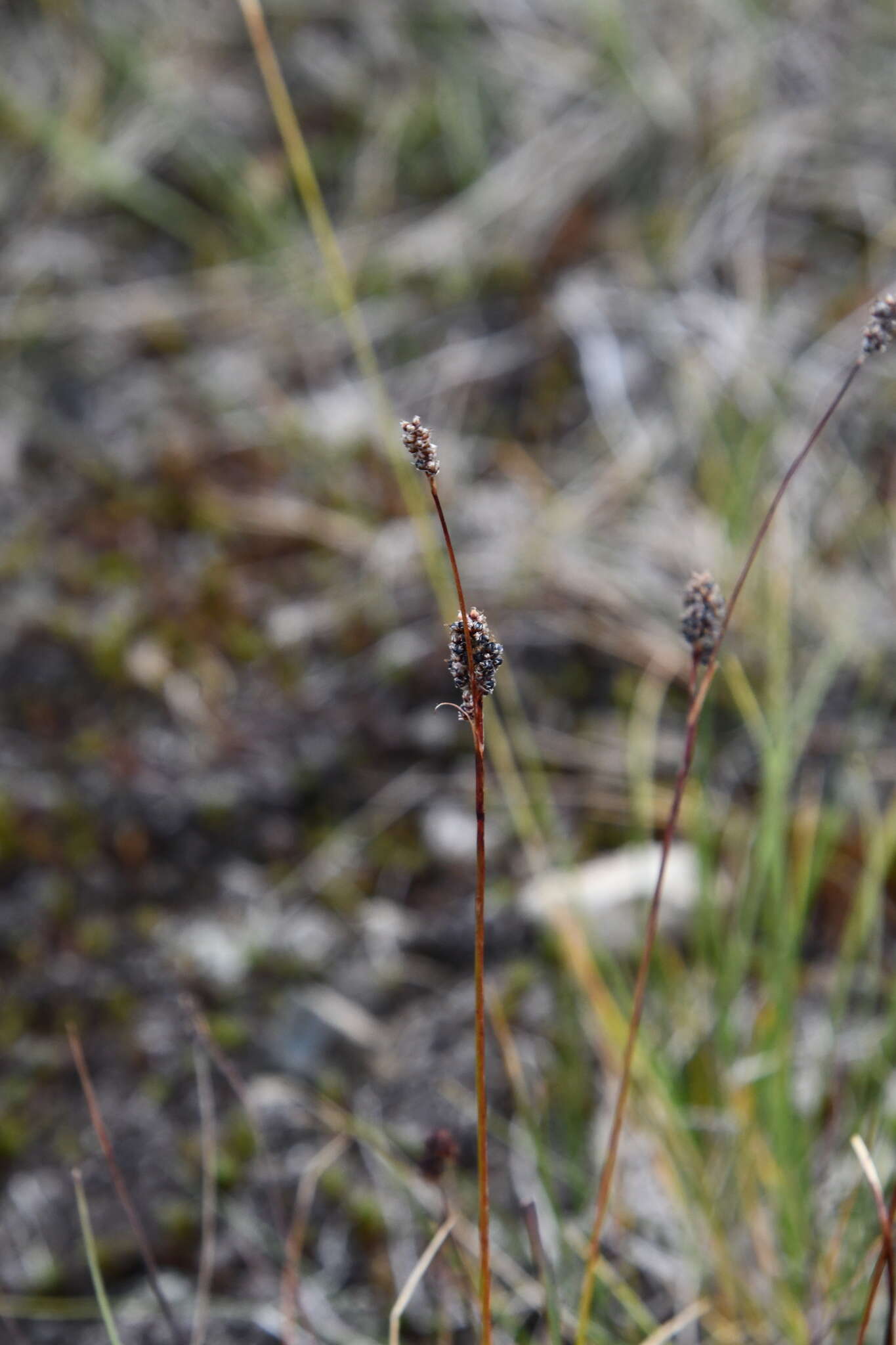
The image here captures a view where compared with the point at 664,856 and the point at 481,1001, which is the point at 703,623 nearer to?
the point at 664,856

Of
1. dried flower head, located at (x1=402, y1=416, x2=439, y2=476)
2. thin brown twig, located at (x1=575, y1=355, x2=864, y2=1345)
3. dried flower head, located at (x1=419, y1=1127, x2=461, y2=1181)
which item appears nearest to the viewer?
dried flower head, located at (x1=402, y1=416, x2=439, y2=476)

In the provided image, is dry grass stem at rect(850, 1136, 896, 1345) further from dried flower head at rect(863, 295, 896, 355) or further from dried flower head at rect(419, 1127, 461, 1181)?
dried flower head at rect(863, 295, 896, 355)

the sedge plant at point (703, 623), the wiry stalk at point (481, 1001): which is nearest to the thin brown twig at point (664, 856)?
the sedge plant at point (703, 623)

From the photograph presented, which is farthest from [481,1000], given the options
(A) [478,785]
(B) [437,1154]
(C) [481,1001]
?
(B) [437,1154]

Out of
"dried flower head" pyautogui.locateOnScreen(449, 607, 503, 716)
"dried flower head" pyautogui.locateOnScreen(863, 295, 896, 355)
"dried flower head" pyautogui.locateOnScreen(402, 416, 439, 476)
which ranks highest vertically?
"dried flower head" pyautogui.locateOnScreen(863, 295, 896, 355)

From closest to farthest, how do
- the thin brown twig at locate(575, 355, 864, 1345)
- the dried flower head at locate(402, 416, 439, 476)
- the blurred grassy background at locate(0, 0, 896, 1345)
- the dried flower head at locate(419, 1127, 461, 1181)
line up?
the dried flower head at locate(402, 416, 439, 476), the thin brown twig at locate(575, 355, 864, 1345), the dried flower head at locate(419, 1127, 461, 1181), the blurred grassy background at locate(0, 0, 896, 1345)

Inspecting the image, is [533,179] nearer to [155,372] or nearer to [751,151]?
[751,151]


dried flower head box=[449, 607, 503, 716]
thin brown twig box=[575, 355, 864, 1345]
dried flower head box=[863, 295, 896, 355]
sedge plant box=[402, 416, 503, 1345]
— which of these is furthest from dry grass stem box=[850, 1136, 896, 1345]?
dried flower head box=[863, 295, 896, 355]
